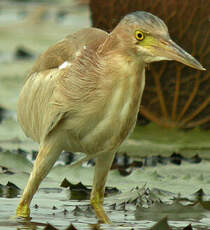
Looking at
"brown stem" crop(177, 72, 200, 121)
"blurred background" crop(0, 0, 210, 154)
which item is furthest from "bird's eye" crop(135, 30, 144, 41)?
"brown stem" crop(177, 72, 200, 121)

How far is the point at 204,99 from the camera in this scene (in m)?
7.19

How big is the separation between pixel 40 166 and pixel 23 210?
0.92 ft

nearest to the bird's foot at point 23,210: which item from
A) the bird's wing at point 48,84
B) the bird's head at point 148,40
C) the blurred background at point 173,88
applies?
the bird's wing at point 48,84

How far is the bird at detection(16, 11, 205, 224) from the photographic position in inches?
174

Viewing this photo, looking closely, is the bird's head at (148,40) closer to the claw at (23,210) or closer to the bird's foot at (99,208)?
the bird's foot at (99,208)

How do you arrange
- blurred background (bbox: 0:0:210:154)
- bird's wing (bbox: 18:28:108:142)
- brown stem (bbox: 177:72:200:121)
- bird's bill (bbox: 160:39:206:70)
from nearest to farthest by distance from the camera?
bird's bill (bbox: 160:39:206:70) → bird's wing (bbox: 18:28:108:142) → blurred background (bbox: 0:0:210:154) → brown stem (bbox: 177:72:200:121)

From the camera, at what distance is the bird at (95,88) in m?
4.43

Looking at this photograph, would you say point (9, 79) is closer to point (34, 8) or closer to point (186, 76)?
point (186, 76)

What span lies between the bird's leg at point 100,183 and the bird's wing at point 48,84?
0.37m

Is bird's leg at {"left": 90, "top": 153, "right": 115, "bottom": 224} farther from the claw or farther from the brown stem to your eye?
the brown stem

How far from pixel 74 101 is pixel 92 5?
281 centimetres

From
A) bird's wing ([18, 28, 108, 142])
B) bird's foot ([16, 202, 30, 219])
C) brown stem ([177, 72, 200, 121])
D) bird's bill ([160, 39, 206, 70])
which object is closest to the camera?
bird's bill ([160, 39, 206, 70])

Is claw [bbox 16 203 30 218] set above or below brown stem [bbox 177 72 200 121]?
below

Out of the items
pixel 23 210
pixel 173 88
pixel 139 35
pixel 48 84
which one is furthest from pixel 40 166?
pixel 173 88
